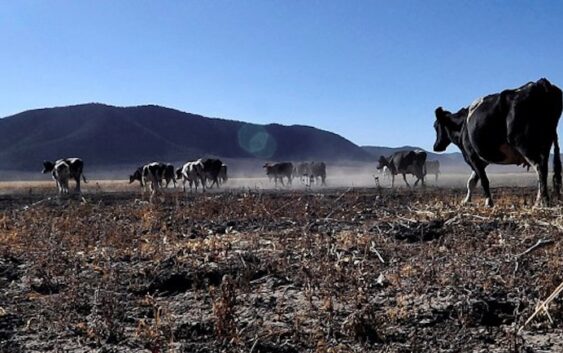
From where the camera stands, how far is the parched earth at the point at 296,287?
395 cm

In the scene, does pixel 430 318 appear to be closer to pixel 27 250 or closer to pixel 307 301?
pixel 307 301

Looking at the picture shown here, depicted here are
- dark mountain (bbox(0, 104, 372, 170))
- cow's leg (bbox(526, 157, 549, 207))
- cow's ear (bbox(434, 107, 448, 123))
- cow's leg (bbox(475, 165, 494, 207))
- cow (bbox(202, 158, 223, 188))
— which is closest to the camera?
cow's leg (bbox(526, 157, 549, 207))

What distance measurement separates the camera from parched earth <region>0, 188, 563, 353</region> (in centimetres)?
395

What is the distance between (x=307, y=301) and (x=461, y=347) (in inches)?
51.2

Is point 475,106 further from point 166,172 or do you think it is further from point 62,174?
point 166,172

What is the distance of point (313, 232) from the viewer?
298 inches

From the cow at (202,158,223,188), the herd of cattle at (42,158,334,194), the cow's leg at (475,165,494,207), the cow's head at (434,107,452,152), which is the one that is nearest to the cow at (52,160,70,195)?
the herd of cattle at (42,158,334,194)

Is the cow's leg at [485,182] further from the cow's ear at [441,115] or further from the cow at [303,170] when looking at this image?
the cow at [303,170]

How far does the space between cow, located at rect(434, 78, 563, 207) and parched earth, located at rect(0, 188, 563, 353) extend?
3.51 ft

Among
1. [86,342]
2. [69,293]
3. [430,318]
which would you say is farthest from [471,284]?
[69,293]

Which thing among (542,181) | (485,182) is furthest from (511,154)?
(542,181)

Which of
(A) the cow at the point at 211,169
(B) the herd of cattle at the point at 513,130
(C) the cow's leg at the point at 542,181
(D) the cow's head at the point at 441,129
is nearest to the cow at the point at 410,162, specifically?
(A) the cow at the point at 211,169

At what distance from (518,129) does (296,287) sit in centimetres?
532

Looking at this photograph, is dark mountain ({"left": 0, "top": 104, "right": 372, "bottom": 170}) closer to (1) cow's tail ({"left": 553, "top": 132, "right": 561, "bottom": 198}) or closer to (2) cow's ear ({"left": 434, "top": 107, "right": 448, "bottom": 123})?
(2) cow's ear ({"left": 434, "top": 107, "right": 448, "bottom": 123})
